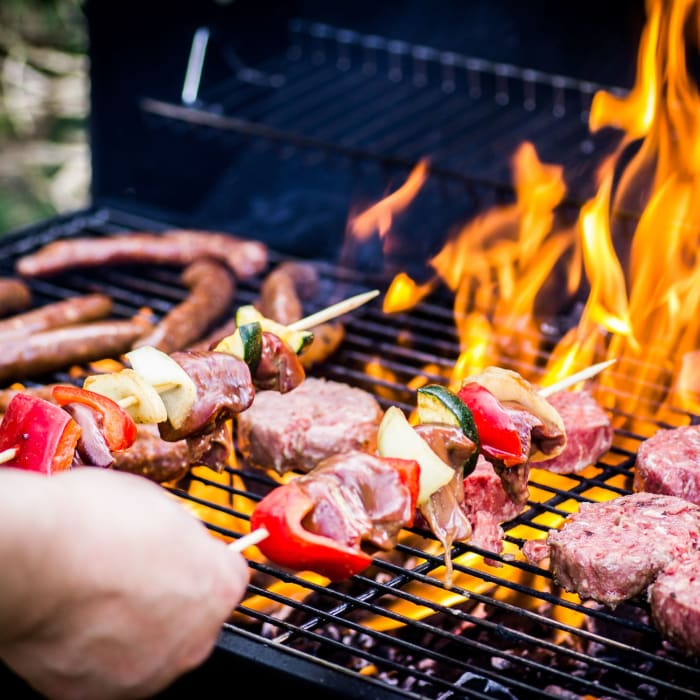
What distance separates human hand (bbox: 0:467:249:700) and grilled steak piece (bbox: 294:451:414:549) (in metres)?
0.48

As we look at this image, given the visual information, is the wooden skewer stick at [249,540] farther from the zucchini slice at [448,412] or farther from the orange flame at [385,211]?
the orange flame at [385,211]

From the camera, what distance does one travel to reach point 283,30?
19.6 feet

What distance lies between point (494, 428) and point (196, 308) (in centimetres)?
191

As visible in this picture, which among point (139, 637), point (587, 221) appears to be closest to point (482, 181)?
point (587, 221)

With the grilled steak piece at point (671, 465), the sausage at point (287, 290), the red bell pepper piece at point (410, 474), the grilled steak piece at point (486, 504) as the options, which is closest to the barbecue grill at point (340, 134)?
the sausage at point (287, 290)

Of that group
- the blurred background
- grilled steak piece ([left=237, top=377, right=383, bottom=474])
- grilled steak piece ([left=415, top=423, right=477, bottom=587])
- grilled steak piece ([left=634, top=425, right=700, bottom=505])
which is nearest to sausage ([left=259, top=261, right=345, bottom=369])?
grilled steak piece ([left=237, top=377, right=383, bottom=474])

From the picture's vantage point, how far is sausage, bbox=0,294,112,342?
4191 mm

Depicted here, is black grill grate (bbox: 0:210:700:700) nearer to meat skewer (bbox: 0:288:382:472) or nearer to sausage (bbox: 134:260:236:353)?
sausage (bbox: 134:260:236:353)

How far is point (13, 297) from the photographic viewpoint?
14.8 feet

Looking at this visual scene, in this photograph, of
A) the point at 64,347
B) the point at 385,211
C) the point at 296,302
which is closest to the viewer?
the point at 64,347

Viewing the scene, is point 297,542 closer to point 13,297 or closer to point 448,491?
point 448,491

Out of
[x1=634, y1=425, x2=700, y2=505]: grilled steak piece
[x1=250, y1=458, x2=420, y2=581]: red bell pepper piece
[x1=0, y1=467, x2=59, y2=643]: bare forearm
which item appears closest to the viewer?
[x1=0, y1=467, x2=59, y2=643]: bare forearm

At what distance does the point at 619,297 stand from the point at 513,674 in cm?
190

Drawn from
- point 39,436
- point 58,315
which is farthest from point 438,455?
point 58,315
